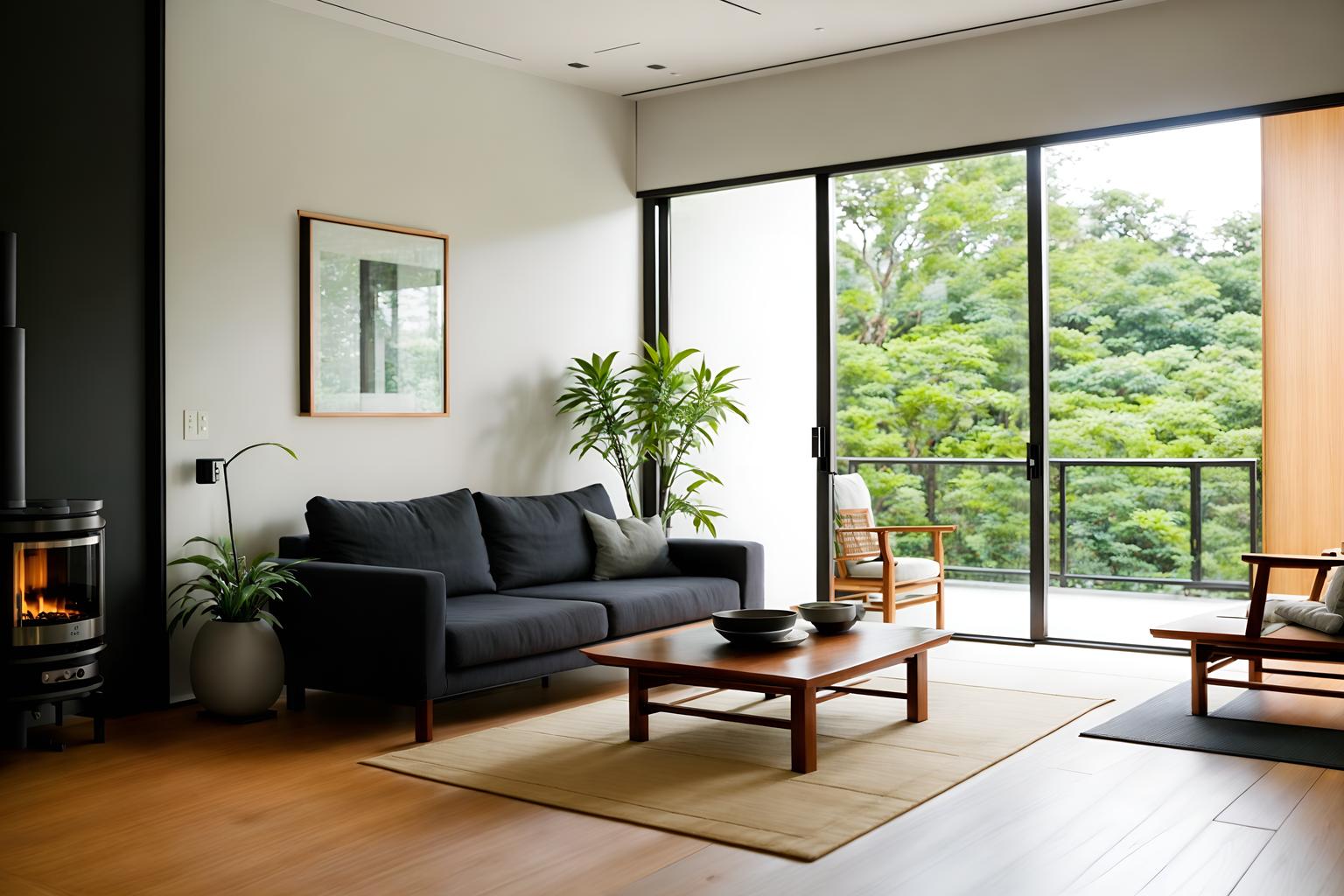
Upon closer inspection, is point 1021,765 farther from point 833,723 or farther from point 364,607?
point 364,607

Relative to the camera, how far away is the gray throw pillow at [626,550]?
223 inches

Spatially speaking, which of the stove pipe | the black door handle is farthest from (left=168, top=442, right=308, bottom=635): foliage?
the black door handle

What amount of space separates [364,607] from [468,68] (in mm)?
2948

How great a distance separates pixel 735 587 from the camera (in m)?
5.67

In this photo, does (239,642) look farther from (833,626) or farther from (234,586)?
(833,626)

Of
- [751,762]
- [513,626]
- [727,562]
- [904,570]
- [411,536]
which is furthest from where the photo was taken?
[904,570]

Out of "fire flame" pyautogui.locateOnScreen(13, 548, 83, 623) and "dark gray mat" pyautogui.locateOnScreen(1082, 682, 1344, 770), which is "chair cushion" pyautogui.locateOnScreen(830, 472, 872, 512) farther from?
"fire flame" pyautogui.locateOnScreen(13, 548, 83, 623)

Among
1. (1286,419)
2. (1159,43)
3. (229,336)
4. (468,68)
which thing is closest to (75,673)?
(229,336)

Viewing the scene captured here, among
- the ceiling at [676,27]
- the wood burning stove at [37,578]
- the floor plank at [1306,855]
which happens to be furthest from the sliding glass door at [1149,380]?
the wood burning stove at [37,578]

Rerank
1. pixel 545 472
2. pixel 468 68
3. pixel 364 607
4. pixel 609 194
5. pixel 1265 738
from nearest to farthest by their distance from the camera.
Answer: pixel 1265 738
pixel 364 607
pixel 468 68
pixel 545 472
pixel 609 194

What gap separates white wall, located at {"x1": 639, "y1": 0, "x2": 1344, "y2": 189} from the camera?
17.1 feet

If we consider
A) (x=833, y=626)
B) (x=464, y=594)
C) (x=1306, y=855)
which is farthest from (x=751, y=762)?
(x=464, y=594)

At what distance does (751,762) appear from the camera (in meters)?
3.80

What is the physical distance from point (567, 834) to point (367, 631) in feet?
4.71
